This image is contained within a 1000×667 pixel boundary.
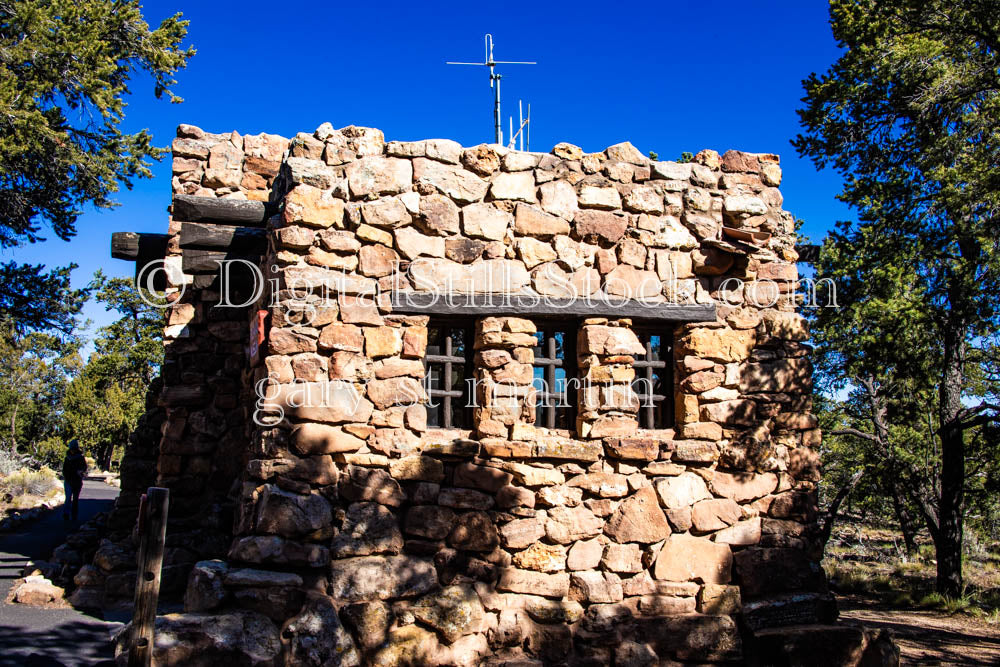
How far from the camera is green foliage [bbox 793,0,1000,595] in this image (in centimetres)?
849

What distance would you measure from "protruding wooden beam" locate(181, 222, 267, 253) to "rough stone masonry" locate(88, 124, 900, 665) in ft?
0.09

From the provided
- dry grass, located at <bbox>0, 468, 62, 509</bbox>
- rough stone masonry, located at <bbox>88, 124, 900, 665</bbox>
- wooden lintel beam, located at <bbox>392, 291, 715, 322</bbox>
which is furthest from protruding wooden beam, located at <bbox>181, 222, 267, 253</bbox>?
dry grass, located at <bbox>0, 468, 62, 509</bbox>

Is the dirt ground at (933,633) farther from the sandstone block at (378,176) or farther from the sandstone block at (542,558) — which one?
the sandstone block at (378,176)

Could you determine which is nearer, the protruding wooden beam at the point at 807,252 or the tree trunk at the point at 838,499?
the protruding wooden beam at the point at 807,252

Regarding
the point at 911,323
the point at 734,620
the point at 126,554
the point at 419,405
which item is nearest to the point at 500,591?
the point at 419,405

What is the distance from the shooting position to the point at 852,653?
5.24m

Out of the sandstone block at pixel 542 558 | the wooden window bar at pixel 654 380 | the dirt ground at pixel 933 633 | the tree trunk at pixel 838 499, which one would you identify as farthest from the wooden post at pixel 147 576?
the tree trunk at pixel 838 499

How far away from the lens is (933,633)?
826cm

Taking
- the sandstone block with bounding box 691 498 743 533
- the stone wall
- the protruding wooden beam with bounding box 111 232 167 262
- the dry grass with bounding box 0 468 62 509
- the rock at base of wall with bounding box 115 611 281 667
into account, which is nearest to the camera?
the rock at base of wall with bounding box 115 611 281 667

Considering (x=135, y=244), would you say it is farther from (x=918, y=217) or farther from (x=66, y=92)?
(x=918, y=217)

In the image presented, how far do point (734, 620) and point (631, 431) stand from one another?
155 centimetres

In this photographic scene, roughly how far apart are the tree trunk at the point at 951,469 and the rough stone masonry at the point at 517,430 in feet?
20.1

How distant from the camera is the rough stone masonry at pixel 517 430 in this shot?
15.3ft

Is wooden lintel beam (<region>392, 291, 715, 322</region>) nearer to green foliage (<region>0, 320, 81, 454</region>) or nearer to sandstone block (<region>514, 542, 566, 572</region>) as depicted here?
sandstone block (<region>514, 542, 566, 572</region>)
